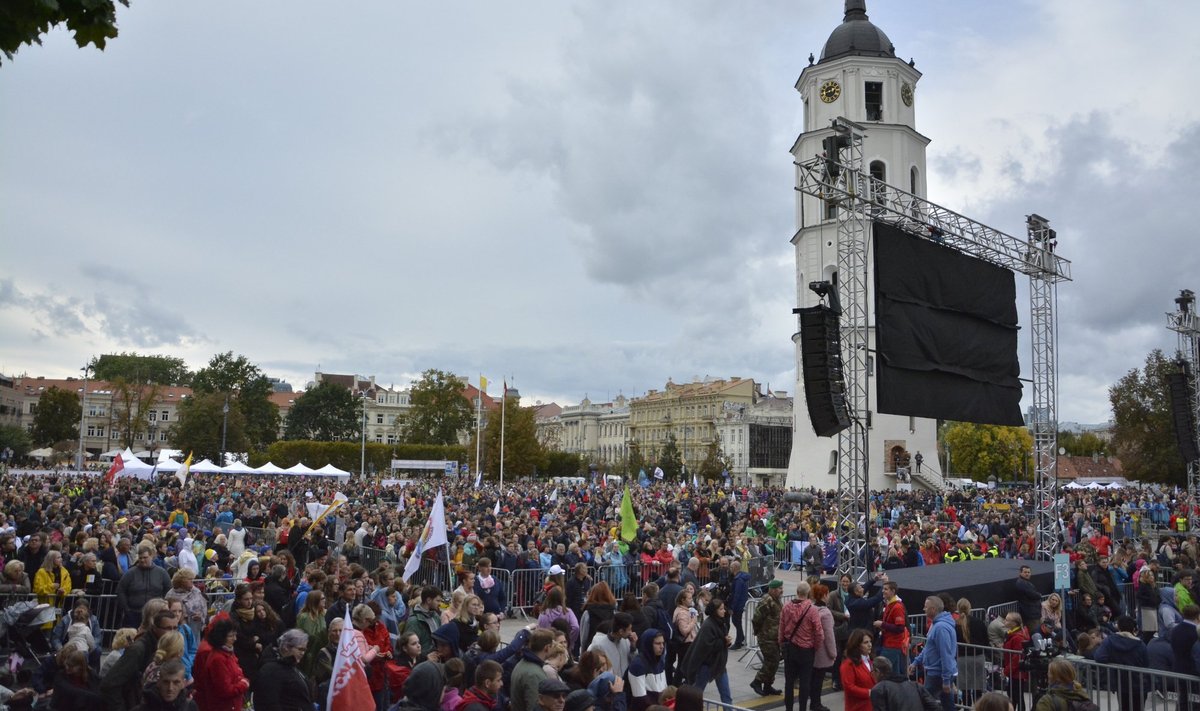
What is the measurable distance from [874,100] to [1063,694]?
173ft

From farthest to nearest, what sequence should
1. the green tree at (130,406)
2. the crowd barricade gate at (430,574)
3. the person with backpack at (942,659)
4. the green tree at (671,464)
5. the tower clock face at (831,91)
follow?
the green tree at (671,464) < the green tree at (130,406) < the tower clock face at (831,91) < the crowd barricade gate at (430,574) < the person with backpack at (942,659)

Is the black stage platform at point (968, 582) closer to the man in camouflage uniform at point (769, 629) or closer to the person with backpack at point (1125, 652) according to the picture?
the man in camouflage uniform at point (769, 629)

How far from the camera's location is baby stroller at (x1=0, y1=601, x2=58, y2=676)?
372 inches

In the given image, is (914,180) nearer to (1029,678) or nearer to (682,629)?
(1029,678)

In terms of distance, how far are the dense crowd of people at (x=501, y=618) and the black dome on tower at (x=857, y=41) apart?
4011 centimetres

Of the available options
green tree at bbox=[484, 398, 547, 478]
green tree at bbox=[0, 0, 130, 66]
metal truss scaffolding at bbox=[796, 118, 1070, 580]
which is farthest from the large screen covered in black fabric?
green tree at bbox=[484, 398, 547, 478]

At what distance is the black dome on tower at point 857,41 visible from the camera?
2099 inches

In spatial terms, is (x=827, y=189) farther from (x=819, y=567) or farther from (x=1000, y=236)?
(x=819, y=567)

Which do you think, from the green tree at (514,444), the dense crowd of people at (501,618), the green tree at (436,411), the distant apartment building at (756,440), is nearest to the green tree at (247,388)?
the green tree at (436,411)

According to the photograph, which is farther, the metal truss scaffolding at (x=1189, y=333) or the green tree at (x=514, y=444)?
the green tree at (x=514, y=444)

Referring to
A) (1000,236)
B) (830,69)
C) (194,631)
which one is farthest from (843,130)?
(830,69)

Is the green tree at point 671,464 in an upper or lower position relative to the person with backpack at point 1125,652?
upper

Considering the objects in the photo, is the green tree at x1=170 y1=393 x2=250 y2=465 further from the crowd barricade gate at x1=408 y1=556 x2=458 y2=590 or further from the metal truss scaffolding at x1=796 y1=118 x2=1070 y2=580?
the metal truss scaffolding at x1=796 y1=118 x2=1070 y2=580

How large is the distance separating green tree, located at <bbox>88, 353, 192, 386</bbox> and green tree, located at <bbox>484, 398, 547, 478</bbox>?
207 ft
